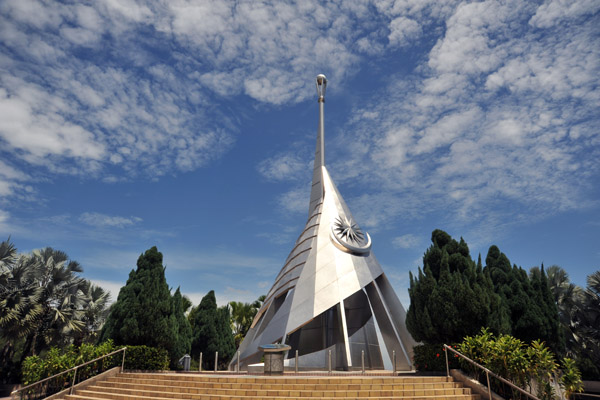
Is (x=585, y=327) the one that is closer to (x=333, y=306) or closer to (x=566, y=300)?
(x=566, y=300)

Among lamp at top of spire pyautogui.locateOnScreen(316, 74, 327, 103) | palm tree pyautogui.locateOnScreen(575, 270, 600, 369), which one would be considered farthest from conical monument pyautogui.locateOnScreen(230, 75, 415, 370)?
lamp at top of spire pyautogui.locateOnScreen(316, 74, 327, 103)

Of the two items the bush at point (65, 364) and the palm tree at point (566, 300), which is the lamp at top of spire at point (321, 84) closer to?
the palm tree at point (566, 300)

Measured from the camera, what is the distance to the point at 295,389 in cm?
969

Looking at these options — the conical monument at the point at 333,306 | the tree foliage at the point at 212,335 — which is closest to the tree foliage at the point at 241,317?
the tree foliage at the point at 212,335

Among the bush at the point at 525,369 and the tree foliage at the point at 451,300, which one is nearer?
the bush at the point at 525,369

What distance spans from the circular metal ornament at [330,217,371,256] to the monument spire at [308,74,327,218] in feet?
9.80

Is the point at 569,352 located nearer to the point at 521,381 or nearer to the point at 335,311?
the point at 335,311

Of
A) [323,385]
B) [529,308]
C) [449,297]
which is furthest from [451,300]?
[323,385]

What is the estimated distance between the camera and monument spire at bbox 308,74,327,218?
85.3 feet

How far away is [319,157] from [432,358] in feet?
57.9

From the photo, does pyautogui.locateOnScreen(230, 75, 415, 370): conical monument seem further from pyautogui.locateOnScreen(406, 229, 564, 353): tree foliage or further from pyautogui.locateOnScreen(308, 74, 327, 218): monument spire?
pyautogui.locateOnScreen(406, 229, 564, 353): tree foliage

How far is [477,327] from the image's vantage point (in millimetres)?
12195

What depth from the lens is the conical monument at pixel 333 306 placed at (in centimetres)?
1805

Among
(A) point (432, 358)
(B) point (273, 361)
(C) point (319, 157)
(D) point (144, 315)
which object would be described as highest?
(C) point (319, 157)
